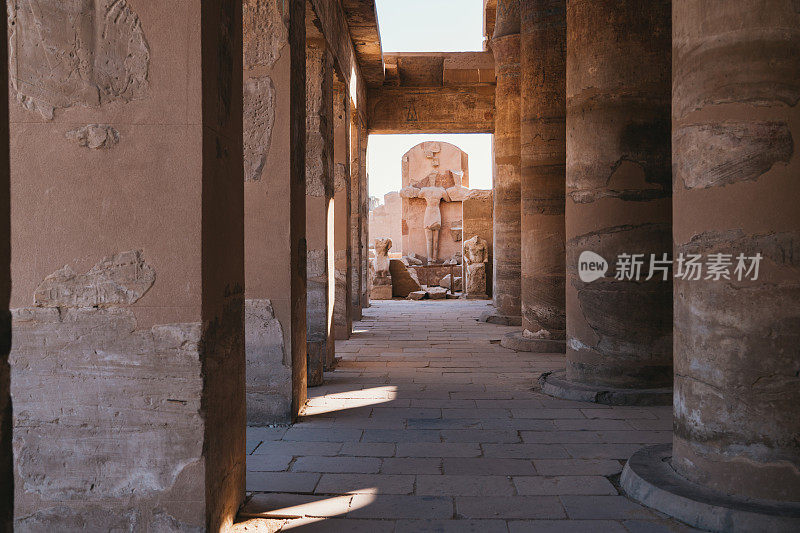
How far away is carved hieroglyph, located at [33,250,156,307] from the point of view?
2.66m

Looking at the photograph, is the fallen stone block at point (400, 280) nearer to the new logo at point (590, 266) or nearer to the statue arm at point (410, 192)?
the statue arm at point (410, 192)

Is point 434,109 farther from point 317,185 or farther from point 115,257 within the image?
point 115,257

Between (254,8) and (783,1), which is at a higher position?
(254,8)

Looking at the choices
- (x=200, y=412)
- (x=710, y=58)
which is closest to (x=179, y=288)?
(x=200, y=412)

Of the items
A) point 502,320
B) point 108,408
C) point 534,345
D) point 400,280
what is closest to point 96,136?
point 108,408

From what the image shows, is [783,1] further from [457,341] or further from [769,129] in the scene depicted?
[457,341]

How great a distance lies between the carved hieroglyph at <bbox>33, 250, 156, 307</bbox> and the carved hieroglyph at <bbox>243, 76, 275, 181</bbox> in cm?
216

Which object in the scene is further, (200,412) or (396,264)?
(396,264)

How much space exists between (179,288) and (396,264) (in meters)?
15.9

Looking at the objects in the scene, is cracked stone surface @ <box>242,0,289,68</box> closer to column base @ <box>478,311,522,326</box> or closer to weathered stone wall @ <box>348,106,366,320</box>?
weathered stone wall @ <box>348,106,366,320</box>

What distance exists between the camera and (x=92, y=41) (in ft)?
8.79

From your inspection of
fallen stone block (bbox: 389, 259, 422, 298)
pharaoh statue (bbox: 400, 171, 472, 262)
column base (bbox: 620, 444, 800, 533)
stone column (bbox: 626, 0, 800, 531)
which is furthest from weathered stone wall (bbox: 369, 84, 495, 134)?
pharaoh statue (bbox: 400, 171, 472, 262)

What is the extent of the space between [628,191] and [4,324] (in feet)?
16.4

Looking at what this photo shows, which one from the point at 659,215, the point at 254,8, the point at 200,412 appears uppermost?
the point at 254,8
